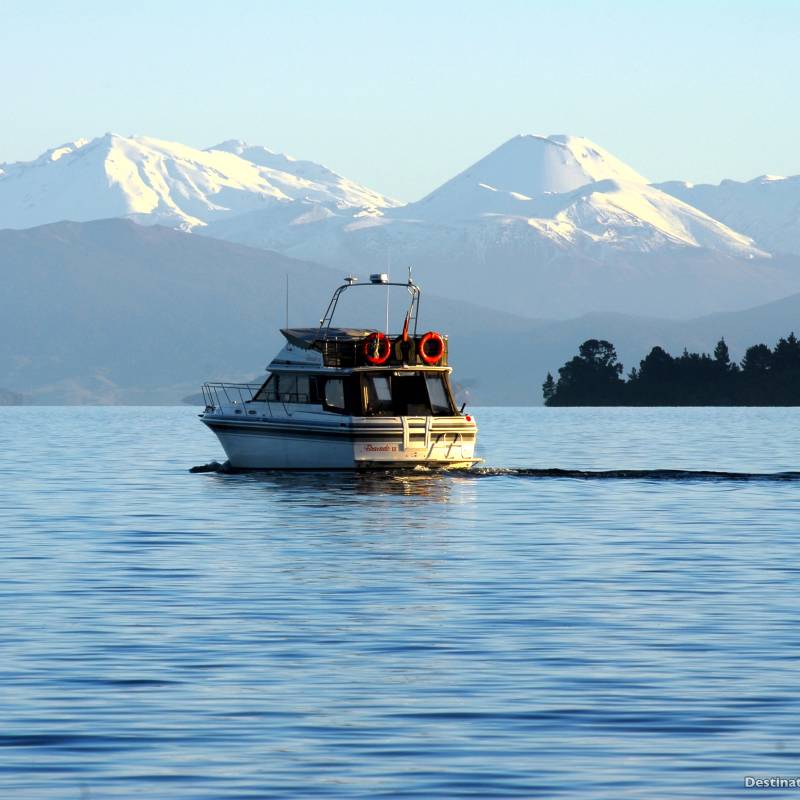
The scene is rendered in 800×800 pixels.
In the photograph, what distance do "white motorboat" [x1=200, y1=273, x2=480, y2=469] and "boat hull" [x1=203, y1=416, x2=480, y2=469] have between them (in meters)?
0.03

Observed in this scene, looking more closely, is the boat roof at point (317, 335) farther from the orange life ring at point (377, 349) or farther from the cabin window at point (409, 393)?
the cabin window at point (409, 393)

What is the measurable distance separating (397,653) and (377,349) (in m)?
37.7

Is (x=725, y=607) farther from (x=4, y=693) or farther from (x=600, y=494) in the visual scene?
(x=600, y=494)

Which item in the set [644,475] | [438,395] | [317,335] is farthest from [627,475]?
[317,335]

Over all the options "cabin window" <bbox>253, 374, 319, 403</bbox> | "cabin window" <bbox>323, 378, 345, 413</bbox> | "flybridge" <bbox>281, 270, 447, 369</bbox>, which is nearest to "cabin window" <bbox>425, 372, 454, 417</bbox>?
"flybridge" <bbox>281, 270, 447, 369</bbox>

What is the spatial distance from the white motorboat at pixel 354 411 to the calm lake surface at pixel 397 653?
9.39 meters

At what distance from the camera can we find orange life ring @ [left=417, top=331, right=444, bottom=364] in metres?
61.0

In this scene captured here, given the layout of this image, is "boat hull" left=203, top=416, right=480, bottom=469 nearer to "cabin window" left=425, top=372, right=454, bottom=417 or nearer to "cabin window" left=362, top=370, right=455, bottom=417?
"cabin window" left=425, top=372, right=454, bottom=417

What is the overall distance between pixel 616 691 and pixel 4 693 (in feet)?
21.0

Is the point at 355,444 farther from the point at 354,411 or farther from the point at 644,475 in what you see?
the point at 644,475

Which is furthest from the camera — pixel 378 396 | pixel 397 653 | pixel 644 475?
pixel 644 475

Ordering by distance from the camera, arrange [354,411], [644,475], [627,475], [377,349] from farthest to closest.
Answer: [627,475] → [644,475] → [377,349] → [354,411]

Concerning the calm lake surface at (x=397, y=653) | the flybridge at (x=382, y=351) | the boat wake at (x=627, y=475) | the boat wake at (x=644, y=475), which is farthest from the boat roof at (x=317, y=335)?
the calm lake surface at (x=397, y=653)

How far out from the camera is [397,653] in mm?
23375
